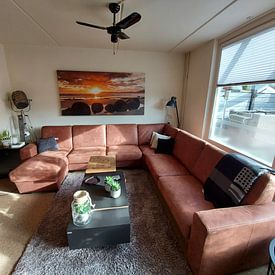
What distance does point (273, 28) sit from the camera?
1998mm

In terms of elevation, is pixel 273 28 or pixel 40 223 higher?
pixel 273 28

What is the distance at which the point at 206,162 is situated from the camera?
217 centimetres

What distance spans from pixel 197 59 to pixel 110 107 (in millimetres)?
2093

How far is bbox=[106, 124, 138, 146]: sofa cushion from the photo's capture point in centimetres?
362

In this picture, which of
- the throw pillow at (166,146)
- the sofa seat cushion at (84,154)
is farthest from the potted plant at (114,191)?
the throw pillow at (166,146)

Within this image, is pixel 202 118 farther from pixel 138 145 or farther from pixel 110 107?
pixel 110 107

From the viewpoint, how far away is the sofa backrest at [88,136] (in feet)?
11.4

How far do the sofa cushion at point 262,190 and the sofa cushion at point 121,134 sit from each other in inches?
98.4

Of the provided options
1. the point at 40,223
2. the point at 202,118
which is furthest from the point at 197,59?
the point at 40,223

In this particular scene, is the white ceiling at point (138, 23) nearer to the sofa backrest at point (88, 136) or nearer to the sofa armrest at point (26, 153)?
the sofa backrest at point (88, 136)

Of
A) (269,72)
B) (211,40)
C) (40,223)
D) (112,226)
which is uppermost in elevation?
(211,40)

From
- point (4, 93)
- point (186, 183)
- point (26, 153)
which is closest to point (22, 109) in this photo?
point (4, 93)

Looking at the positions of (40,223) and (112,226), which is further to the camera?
(40,223)

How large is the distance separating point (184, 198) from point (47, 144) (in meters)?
2.61
